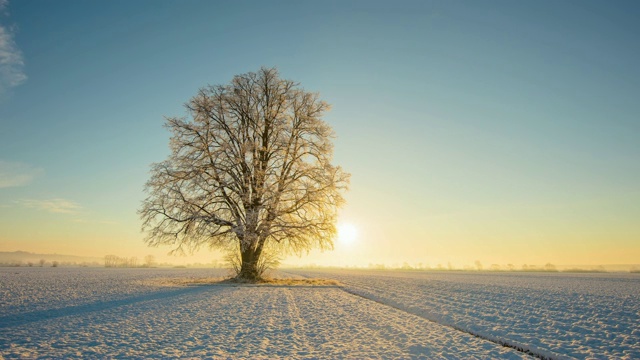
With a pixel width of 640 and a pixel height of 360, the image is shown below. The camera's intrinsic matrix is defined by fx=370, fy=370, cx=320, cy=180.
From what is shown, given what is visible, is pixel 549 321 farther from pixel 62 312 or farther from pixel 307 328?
pixel 62 312

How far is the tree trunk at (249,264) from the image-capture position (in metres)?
27.5

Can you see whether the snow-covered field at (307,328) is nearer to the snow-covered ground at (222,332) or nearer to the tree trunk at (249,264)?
the snow-covered ground at (222,332)

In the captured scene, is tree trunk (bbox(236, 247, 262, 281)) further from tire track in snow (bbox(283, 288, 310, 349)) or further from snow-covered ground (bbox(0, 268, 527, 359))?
tire track in snow (bbox(283, 288, 310, 349))

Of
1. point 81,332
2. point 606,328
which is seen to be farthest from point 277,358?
point 606,328

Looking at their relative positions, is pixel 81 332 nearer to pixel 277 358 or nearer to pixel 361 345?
pixel 277 358

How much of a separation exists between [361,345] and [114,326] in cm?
724

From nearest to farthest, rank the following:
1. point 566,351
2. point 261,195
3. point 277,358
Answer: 1. point 277,358
2. point 566,351
3. point 261,195

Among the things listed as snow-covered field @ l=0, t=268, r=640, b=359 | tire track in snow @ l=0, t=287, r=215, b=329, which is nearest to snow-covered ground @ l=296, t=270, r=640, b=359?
snow-covered field @ l=0, t=268, r=640, b=359

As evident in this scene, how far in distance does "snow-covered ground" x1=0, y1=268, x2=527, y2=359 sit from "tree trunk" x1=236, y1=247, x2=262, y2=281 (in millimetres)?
11319

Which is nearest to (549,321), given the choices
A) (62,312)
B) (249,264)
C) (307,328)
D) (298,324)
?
(307,328)

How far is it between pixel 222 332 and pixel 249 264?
17.7 meters

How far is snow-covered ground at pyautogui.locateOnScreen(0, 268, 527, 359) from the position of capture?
8062 mm

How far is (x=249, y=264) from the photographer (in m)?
27.5

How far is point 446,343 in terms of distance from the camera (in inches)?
364
